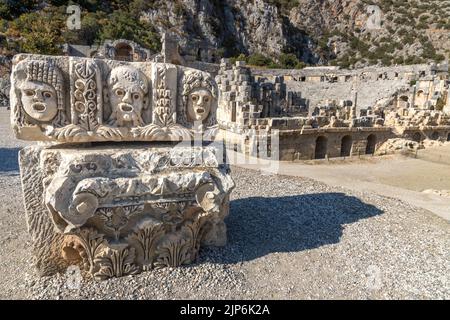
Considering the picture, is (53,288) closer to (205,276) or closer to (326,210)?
(205,276)

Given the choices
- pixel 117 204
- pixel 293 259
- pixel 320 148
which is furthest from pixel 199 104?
pixel 320 148

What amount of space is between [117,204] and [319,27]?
210 feet

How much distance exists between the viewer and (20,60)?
11.2 ft

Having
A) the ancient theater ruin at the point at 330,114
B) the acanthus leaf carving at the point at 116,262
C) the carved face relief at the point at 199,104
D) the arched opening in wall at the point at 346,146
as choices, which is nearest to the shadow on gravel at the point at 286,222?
the acanthus leaf carving at the point at 116,262

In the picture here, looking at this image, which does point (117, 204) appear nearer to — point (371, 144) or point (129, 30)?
point (371, 144)

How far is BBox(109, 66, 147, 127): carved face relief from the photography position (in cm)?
369

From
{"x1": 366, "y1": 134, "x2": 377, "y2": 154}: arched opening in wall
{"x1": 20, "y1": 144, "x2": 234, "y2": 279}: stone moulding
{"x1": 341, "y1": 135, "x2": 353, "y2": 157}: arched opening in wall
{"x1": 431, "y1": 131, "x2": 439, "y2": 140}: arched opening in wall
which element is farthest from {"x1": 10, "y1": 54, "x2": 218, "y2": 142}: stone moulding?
{"x1": 431, "y1": 131, "x2": 439, "y2": 140}: arched opening in wall

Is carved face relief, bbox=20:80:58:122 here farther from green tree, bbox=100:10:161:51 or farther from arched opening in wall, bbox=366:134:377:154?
green tree, bbox=100:10:161:51

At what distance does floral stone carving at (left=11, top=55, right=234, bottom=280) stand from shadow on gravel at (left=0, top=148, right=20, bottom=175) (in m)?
→ 5.20

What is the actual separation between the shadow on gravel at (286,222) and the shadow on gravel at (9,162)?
5.98 meters

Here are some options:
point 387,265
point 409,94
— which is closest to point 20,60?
point 387,265

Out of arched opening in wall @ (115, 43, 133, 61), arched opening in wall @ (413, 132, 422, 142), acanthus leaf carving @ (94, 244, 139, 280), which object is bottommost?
acanthus leaf carving @ (94, 244, 139, 280)

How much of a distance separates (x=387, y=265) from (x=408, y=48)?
57.6 metres

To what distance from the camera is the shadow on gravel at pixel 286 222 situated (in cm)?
445
